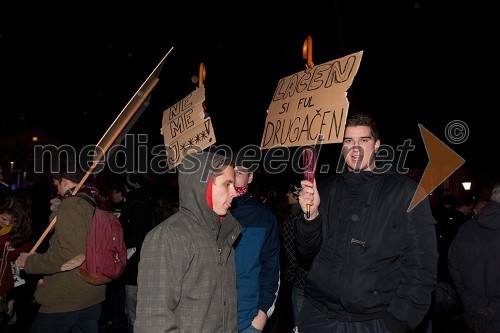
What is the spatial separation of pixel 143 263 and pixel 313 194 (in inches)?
45.6

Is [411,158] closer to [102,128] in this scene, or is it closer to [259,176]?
[259,176]

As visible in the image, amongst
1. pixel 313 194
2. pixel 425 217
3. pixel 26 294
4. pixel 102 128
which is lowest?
pixel 26 294

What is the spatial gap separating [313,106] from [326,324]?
1538mm

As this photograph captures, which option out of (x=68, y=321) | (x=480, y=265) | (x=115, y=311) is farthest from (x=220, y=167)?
(x=115, y=311)

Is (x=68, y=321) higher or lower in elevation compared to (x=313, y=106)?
lower

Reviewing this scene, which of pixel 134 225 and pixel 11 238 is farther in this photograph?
pixel 134 225

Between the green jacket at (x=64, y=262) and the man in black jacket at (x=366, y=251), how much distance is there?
2075 millimetres

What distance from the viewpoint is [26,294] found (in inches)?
231

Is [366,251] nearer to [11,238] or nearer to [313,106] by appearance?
[313,106]

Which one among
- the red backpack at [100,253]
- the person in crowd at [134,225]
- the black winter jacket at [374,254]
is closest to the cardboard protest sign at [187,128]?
the red backpack at [100,253]

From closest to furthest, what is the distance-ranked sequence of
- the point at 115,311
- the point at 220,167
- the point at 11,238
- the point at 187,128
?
1. the point at 220,167
2. the point at 187,128
3. the point at 11,238
4. the point at 115,311

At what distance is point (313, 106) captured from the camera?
3.14m

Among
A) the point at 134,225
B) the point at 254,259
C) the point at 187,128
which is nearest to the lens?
the point at 254,259

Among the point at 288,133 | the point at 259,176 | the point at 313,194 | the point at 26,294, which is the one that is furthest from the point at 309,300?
the point at 259,176
